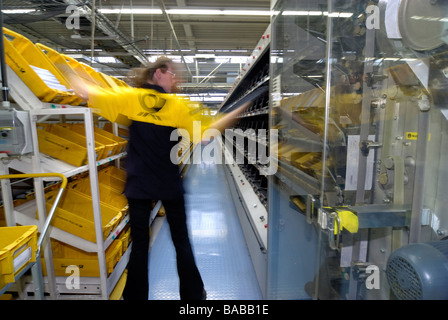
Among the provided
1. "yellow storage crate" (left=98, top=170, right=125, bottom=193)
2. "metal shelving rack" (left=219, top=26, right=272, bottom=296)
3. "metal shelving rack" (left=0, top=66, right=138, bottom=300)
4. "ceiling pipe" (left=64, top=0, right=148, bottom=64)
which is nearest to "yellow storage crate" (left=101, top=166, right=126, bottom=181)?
"yellow storage crate" (left=98, top=170, right=125, bottom=193)

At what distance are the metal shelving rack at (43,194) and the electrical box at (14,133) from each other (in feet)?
0.30

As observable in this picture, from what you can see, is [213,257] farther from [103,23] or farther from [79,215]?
[103,23]

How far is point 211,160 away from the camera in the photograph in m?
11.2

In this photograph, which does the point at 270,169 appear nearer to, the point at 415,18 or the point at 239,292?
the point at 239,292

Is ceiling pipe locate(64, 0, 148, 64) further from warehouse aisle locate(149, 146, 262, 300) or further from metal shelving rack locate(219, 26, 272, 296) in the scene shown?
warehouse aisle locate(149, 146, 262, 300)

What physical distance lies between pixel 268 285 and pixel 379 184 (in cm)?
140

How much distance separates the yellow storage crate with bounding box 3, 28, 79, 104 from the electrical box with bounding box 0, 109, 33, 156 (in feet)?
0.78

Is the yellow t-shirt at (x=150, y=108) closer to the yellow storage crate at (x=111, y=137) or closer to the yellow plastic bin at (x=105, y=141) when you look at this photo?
the yellow plastic bin at (x=105, y=141)

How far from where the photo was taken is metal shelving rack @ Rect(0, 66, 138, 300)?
6.12ft

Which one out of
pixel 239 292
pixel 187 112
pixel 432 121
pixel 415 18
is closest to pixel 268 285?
pixel 239 292

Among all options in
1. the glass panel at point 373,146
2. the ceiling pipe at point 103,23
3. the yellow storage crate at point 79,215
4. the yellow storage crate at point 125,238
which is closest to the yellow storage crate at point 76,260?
the yellow storage crate at point 79,215

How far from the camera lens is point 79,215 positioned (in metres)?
2.51

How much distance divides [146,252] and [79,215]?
3.06 ft

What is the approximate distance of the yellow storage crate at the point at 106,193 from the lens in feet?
9.54
